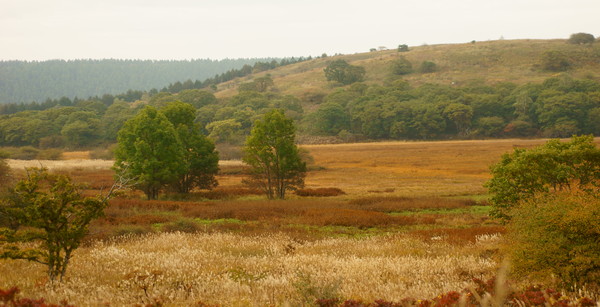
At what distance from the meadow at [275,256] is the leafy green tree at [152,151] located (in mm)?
5193

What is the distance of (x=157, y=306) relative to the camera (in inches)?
267

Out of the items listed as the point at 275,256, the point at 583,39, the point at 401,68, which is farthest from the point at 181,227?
the point at 583,39

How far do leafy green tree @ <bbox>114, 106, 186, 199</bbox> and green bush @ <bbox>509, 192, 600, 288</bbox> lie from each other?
27811 millimetres

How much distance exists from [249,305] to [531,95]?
113 meters

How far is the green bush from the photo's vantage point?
8.59m

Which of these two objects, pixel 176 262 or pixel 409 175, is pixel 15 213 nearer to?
pixel 176 262

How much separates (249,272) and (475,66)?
6487 inches

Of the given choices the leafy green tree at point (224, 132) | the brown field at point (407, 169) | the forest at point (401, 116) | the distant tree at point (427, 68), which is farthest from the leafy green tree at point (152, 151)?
the distant tree at point (427, 68)

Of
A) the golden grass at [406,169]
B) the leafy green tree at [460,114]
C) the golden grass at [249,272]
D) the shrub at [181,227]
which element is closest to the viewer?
the golden grass at [249,272]

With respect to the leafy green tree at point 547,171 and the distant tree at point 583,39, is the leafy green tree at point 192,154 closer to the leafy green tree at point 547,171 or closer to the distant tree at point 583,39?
the leafy green tree at point 547,171

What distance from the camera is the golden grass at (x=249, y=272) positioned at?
8305mm

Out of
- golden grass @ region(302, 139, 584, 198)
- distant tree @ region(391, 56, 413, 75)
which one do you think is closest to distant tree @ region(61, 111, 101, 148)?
golden grass @ region(302, 139, 584, 198)

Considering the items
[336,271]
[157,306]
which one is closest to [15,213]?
[157,306]

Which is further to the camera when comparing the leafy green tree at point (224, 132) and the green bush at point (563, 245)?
the leafy green tree at point (224, 132)
